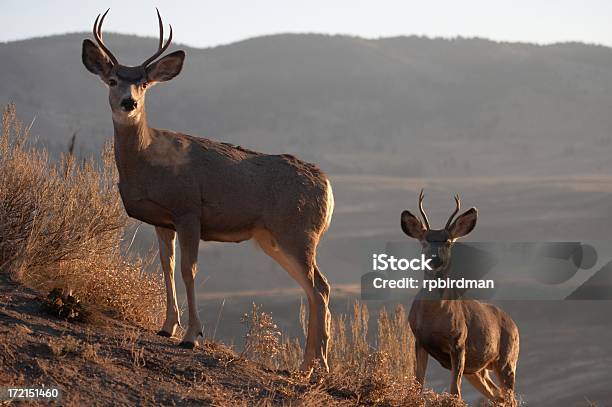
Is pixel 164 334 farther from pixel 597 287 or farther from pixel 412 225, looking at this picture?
pixel 597 287

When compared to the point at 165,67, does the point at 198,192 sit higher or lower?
lower

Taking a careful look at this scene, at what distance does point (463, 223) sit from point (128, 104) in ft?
14.0

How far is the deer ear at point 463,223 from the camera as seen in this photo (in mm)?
12930

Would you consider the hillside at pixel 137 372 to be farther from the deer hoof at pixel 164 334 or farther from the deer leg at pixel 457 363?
the deer leg at pixel 457 363

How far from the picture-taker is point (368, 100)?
3642 inches

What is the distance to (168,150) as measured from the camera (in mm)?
11016

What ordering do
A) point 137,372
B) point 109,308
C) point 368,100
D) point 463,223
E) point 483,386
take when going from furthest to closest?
point 368,100 < point 483,386 < point 463,223 < point 109,308 < point 137,372

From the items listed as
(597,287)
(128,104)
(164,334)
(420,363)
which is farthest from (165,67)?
(597,287)

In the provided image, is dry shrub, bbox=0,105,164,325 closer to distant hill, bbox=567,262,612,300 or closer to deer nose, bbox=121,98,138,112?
deer nose, bbox=121,98,138,112

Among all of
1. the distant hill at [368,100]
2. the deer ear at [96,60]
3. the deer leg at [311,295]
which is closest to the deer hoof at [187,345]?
the deer leg at [311,295]

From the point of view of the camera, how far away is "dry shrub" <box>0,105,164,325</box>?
1214 cm

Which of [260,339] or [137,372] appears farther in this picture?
[260,339]

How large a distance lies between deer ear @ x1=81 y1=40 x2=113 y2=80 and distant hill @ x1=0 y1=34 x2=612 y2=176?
50.7 meters

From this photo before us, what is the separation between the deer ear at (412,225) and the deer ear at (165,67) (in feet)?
10.6
